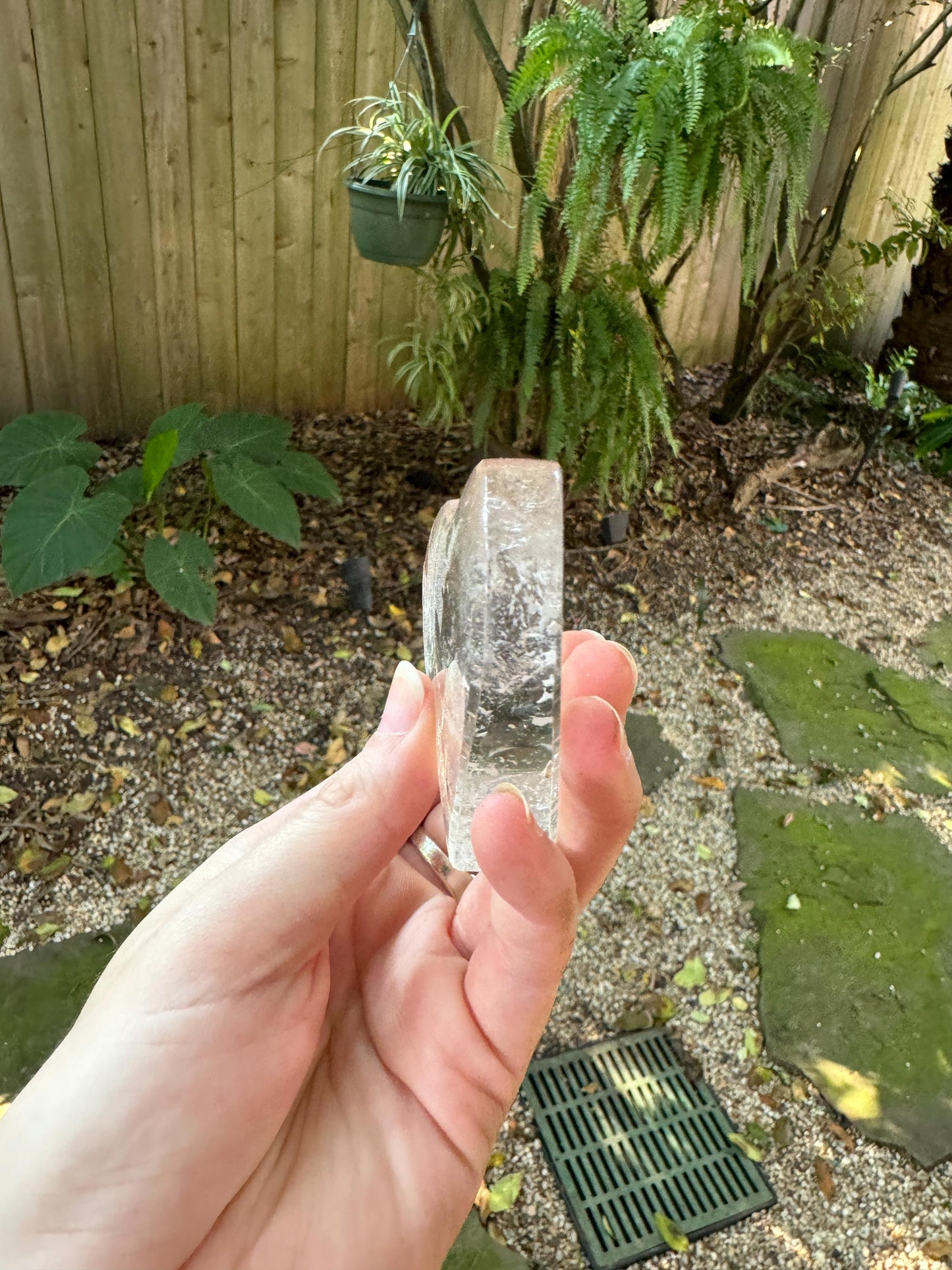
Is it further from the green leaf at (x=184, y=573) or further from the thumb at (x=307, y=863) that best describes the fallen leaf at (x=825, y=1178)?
the green leaf at (x=184, y=573)

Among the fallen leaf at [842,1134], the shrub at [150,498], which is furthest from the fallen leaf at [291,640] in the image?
the fallen leaf at [842,1134]

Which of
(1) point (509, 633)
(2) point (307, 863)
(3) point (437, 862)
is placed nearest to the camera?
(1) point (509, 633)

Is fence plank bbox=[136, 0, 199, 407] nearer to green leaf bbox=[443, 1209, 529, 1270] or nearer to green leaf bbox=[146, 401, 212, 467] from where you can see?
green leaf bbox=[146, 401, 212, 467]

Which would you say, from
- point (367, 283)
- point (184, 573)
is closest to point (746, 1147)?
point (184, 573)

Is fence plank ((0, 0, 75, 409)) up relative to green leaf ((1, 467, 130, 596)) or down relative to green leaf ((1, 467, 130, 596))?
up

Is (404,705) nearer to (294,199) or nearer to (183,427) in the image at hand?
(183,427)

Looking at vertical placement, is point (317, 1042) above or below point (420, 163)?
below

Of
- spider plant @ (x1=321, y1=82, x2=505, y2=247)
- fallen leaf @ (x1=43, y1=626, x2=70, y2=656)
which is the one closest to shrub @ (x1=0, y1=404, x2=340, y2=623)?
fallen leaf @ (x1=43, y1=626, x2=70, y2=656)
